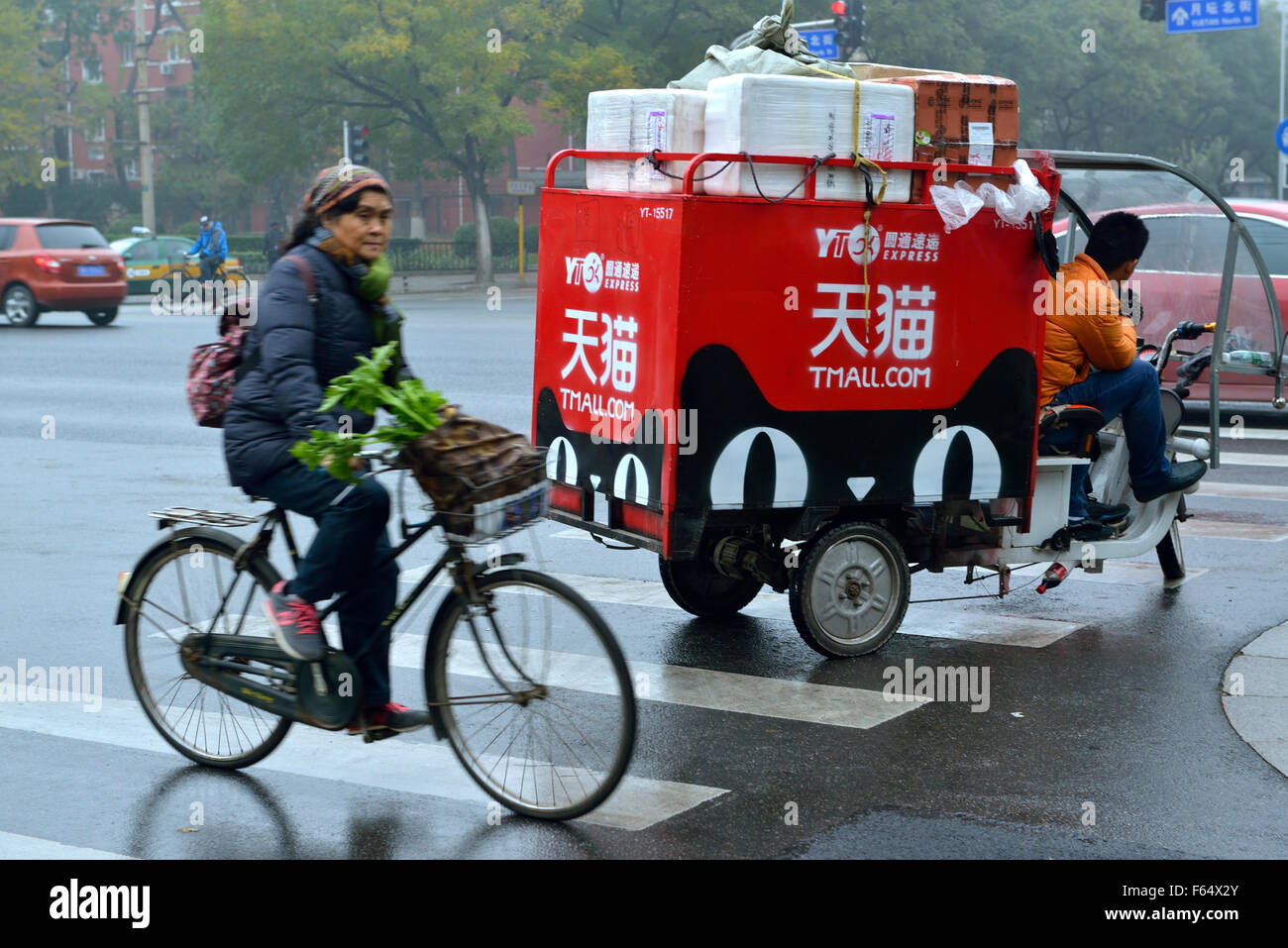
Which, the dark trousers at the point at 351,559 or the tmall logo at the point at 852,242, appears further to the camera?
the tmall logo at the point at 852,242

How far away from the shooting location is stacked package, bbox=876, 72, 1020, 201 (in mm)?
6156

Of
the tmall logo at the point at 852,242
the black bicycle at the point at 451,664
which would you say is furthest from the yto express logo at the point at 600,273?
the black bicycle at the point at 451,664

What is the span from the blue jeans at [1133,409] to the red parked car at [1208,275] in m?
1.33

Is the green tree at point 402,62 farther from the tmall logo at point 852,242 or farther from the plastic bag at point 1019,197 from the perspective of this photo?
the tmall logo at point 852,242

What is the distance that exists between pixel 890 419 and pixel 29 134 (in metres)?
55.4

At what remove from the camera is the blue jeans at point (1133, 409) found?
23.6ft

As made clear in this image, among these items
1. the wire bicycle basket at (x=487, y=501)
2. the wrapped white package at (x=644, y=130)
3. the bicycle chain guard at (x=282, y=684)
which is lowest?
the bicycle chain guard at (x=282, y=684)

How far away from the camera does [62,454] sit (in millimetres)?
11680

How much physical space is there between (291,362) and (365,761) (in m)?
1.39

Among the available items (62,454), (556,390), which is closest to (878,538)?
(556,390)

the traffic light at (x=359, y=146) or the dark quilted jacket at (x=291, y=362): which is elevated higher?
the traffic light at (x=359, y=146)

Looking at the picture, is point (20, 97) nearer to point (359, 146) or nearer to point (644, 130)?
point (359, 146)

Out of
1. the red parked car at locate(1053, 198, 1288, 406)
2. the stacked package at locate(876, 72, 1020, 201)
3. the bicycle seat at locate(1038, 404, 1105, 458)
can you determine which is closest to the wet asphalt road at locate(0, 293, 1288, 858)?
the bicycle seat at locate(1038, 404, 1105, 458)
